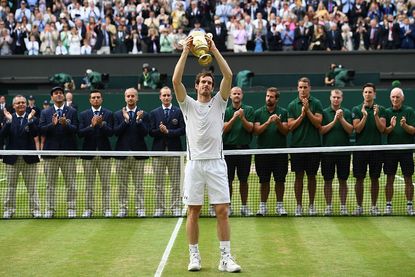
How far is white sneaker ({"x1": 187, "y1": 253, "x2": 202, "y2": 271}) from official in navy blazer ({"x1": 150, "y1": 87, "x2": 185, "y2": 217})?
5077mm

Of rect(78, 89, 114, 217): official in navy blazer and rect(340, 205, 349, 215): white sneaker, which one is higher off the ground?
rect(78, 89, 114, 217): official in navy blazer

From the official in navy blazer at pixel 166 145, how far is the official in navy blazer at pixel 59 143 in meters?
1.41

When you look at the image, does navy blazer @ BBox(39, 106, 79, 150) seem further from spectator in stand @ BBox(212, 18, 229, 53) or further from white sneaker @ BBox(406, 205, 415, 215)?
spectator in stand @ BBox(212, 18, 229, 53)

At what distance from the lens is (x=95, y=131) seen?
53.7 feet

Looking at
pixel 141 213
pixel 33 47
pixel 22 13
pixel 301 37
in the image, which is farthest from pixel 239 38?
pixel 141 213

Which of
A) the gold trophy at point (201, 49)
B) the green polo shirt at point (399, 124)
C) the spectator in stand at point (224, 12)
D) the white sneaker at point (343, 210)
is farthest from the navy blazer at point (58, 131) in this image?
the spectator in stand at point (224, 12)

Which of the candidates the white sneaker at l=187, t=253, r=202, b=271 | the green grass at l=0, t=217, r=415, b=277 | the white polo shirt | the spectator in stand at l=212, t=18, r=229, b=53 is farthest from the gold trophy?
the spectator in stand at l=212, t=18, r=229, b=53

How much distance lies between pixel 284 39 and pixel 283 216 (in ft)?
61.8

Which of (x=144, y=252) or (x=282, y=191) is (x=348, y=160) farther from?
(x=144, y=252)

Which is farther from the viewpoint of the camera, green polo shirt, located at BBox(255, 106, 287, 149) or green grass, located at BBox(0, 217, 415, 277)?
green polo shirt, located at BBox(255, 106, 287, 149)

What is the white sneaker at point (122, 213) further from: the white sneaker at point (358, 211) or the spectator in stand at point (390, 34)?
the spectator in stand at point (390, 34)

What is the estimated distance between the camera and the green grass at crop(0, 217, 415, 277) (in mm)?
11031

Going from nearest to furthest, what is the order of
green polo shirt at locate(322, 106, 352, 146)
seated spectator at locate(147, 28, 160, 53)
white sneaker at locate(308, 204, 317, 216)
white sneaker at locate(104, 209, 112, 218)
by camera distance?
white sneaker at locate(308, 204, 317, 216) → white sneaker at locate(104, 209, 112, 218) → green polo shirt at locate(322, 106, 352, 146) → seated spectator at locate(147, 28, 160, 53)

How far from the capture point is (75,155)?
1584 centimetres
